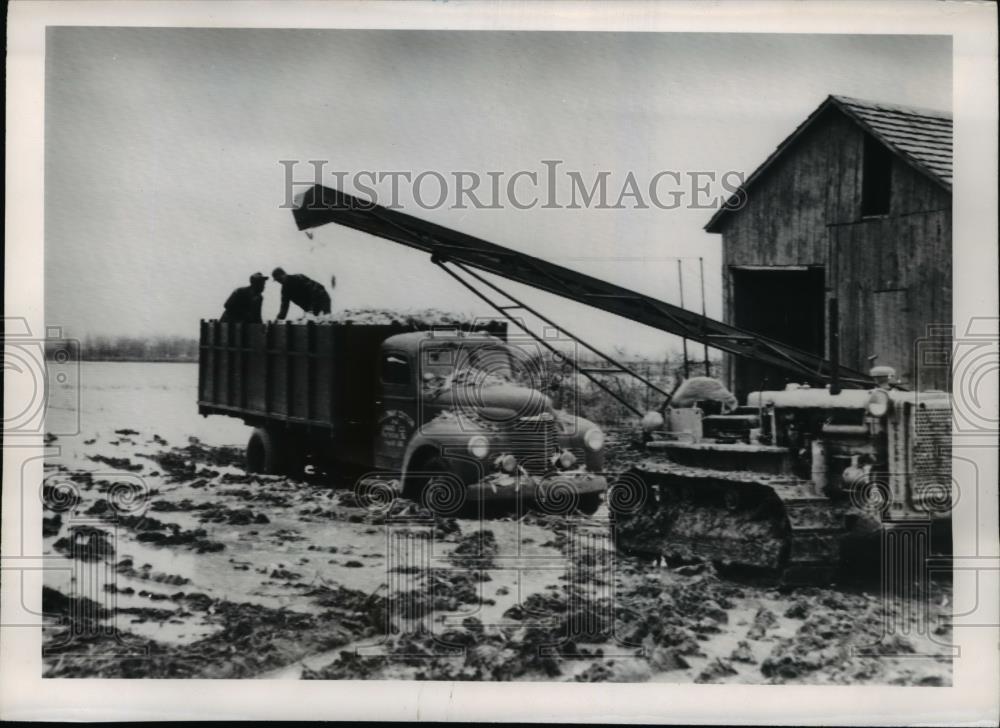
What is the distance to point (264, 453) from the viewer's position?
5066mm

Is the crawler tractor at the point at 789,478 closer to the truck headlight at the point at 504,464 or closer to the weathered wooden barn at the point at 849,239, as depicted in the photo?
the weathered wooden barn at the point at 849,239

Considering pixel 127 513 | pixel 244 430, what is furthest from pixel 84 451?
pixel 244 430

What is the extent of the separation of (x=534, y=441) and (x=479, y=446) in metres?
0.30

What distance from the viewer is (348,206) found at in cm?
472

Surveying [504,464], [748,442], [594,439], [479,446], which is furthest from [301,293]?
[748,442]

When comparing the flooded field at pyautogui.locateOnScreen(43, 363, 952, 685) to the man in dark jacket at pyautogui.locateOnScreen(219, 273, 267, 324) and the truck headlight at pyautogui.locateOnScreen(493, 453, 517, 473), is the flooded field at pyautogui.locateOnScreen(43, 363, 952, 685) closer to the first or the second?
the truck headlight at pyautogui.locateOnScreen(493, 453, 517, 473)

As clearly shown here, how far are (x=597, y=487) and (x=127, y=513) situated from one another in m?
2.59

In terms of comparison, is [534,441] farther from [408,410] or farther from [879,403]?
[879,403]

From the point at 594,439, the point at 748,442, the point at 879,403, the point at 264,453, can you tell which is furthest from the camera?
the point at 264,453

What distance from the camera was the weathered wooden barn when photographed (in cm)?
469

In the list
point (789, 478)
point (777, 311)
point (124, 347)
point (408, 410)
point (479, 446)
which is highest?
point (777, 311)

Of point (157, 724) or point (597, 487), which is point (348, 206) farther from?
point (157, 724)

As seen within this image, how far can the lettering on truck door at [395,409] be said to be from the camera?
4801 millimetres

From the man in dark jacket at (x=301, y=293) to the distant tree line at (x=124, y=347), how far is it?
22.6 inches
